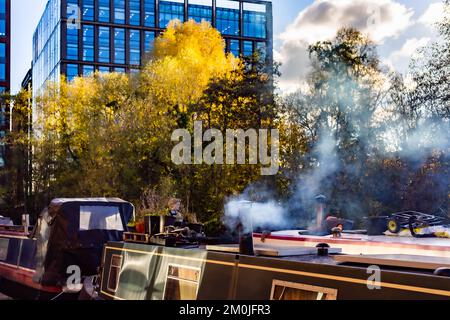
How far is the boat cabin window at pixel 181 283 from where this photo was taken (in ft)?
19.5

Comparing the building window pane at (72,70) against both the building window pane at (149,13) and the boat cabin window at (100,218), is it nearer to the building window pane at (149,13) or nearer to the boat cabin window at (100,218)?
the building window pane at (149,13)

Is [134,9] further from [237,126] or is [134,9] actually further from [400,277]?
[400,277]

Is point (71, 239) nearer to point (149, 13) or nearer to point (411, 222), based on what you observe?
point (411, 222)

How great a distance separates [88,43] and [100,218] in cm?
5301

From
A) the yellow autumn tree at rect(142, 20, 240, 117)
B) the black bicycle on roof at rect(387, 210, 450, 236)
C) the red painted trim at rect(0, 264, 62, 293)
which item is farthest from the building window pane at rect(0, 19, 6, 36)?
the black bicycle on roof at rect(387, 210, 450, 236)

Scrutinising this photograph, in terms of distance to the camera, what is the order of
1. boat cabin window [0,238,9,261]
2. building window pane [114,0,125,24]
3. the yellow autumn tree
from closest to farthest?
1. boat cabin window [0,238,9,261]
2. the yellow autumn tree
3. building window pane [114,0,125,24]

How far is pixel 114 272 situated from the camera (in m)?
7.70

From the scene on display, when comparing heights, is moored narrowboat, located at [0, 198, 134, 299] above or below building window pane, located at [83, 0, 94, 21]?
below

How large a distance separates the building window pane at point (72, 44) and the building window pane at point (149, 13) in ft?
24.7

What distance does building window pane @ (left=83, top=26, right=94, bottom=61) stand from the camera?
60781 millimetres

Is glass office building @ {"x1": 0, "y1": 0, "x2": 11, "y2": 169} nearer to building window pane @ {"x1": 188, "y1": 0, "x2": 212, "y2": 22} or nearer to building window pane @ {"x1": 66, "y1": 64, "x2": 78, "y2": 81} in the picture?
building window pane @ {"x1": 66, "y1": 64, "x2": 78, "y2": 81}

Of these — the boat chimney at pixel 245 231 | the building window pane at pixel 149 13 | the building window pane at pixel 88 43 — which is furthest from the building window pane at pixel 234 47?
the boat chimney at pixel 245 231

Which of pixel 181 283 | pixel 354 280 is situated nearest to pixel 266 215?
pixel 181 283

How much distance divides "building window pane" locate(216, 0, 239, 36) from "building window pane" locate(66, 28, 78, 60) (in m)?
14.2
